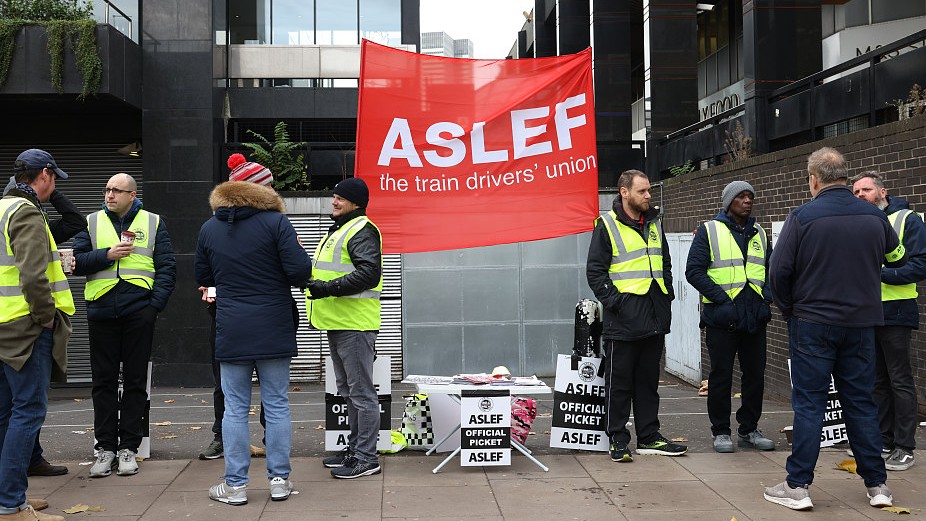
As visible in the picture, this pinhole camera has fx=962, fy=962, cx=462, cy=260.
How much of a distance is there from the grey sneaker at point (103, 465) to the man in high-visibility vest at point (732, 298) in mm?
4691

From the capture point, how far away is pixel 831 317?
5.97 meters

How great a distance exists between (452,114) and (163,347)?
8426 mm

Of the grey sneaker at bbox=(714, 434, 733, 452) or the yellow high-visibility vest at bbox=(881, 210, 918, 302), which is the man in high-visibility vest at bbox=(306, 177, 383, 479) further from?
the yellow high-visibility vest at bbox=(881, 210, 918, 302)

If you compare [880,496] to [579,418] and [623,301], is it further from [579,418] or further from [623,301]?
[579,418]

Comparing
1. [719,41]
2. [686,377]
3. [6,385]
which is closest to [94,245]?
[6,385]

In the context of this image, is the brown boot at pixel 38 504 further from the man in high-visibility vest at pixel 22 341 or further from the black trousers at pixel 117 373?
the black trousers at pixel 117 373

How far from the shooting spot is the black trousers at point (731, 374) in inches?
305

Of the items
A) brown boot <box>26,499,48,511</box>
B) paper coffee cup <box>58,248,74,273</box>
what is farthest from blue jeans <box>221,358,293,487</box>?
paper coffee cup <box>58,248,74,273</box>

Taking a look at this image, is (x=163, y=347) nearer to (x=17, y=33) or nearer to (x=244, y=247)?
(x=17, y=33)

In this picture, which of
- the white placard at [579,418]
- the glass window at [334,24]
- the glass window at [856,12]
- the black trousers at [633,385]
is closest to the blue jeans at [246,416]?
the white placard at [579,418]

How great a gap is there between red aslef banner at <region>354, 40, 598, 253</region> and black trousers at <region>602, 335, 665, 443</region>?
1.06 meters

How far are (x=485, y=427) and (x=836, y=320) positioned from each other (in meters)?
2.62

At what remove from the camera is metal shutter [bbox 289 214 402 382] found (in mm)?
14547

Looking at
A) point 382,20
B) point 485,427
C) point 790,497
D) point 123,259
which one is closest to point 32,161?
point 123,259
